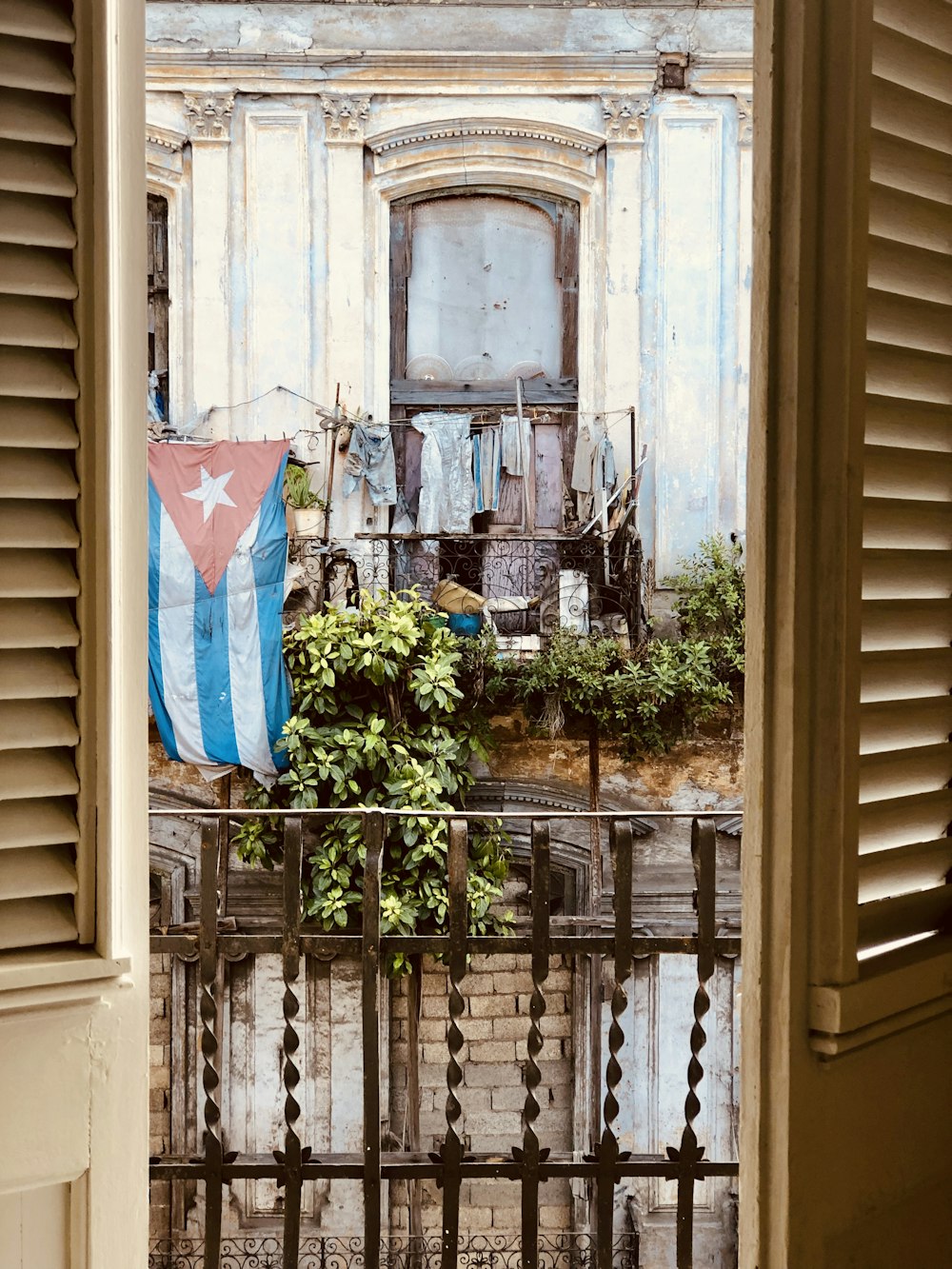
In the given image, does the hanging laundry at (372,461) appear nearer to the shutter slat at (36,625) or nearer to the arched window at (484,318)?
the arched window at (484,318)

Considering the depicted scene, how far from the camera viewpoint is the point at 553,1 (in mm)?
7941

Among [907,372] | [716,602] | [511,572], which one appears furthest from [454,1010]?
[511,572]

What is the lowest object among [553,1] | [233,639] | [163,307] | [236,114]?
[233,639]

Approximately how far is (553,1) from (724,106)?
1477 millimetres

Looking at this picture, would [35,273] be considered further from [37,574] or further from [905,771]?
[905,771]

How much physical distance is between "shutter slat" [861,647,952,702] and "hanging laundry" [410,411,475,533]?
6.65m

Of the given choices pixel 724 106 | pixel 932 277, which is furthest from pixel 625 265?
pixel 932 277

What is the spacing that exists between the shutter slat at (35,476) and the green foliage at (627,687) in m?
6.14

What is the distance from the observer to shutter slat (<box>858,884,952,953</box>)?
125 centimetres

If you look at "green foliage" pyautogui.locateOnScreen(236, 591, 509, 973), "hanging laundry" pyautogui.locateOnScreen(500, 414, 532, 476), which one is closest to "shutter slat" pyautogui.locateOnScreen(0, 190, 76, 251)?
"green foliage" pyautogui.locateOnScreen(236, 591, 509, 973)

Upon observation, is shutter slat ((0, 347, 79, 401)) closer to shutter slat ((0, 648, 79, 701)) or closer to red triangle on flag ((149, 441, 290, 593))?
shutter slat ((0, 648, 79, 701))

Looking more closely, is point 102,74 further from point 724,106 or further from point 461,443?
point 724,106

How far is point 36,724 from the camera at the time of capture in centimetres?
118

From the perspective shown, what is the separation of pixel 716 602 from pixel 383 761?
262 centimetres
